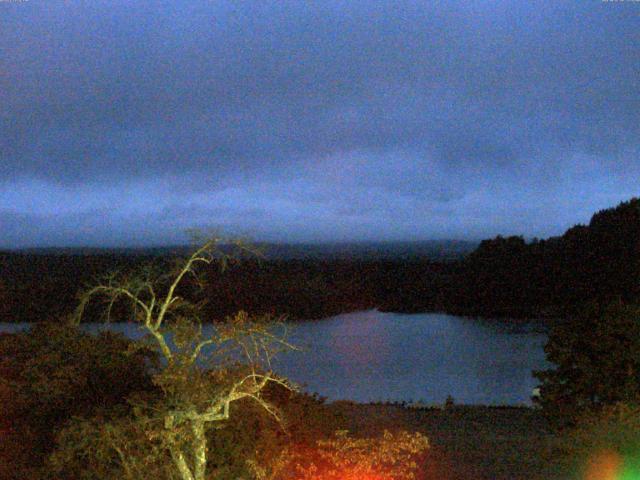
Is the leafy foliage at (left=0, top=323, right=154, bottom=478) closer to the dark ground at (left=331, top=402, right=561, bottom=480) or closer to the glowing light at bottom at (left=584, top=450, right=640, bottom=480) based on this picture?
the dark ground at (left=331, top=402, right=561, bottom=480)

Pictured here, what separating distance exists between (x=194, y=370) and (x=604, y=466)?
5100 millimetres

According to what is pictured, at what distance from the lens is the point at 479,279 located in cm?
3161

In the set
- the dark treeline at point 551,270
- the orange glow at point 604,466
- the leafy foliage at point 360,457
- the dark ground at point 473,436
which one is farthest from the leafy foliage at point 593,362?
the dark treeline at point 551,270

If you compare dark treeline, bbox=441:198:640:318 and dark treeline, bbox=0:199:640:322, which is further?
dark treeline, bbox=441:198:640:318

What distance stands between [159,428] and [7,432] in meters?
2.85

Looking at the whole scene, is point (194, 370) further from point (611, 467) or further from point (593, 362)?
point (593, 362)

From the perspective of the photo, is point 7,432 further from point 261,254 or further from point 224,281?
point 224,281

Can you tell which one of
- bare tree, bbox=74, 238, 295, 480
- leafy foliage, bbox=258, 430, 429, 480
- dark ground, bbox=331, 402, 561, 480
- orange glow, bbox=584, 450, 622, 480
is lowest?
dark ground, bbox=331, 402, 561, 480

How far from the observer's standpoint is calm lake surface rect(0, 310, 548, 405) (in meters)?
17.5

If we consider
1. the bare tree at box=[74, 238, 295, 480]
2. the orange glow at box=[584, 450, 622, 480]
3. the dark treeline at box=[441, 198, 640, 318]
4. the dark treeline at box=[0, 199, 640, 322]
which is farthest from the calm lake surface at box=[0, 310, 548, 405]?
the bare tree at box=[74, 238, 295, 480]

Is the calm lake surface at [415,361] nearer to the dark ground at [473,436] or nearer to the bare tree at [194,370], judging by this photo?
the dark ground at [473,436]

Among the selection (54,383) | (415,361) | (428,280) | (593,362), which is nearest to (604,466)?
(593,362)

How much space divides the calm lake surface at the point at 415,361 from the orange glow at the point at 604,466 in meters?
6.18

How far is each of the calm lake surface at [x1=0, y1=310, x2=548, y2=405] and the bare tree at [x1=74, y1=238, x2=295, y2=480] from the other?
6.75m
